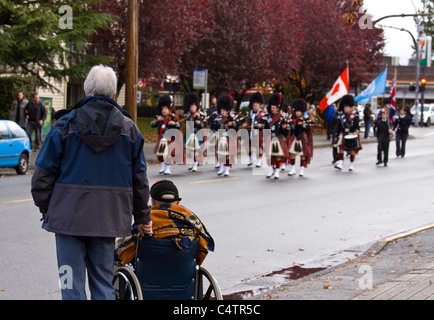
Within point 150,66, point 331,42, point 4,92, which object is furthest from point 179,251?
point 331,42

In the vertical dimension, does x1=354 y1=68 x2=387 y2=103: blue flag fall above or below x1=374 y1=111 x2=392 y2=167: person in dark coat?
above

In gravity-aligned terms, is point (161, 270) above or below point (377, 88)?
below

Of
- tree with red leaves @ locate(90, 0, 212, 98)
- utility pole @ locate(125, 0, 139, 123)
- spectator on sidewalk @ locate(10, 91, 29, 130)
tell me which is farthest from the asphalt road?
tree with red leaves @ locate(90, 0, 212, 98)

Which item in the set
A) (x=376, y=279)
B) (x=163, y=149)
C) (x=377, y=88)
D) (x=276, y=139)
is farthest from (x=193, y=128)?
(x=376, y=279)

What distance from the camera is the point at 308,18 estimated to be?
47.3m

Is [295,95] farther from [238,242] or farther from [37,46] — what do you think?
[238,242]

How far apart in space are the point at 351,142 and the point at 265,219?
10.3m

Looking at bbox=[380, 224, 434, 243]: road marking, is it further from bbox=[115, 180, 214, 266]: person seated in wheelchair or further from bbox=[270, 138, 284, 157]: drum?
bbox=[270, 138, 284, 157]: drum

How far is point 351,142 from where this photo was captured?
22.6 meters

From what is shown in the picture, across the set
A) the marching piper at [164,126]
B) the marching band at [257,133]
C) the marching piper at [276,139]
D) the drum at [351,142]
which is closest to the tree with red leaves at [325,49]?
the drum at [351,142]

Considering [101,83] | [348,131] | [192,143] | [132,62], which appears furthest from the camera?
[348,131]

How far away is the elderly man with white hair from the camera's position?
499 cm

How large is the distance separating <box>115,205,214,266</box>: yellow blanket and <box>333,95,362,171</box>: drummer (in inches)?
687

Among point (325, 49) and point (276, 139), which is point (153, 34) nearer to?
point (276, 139)
